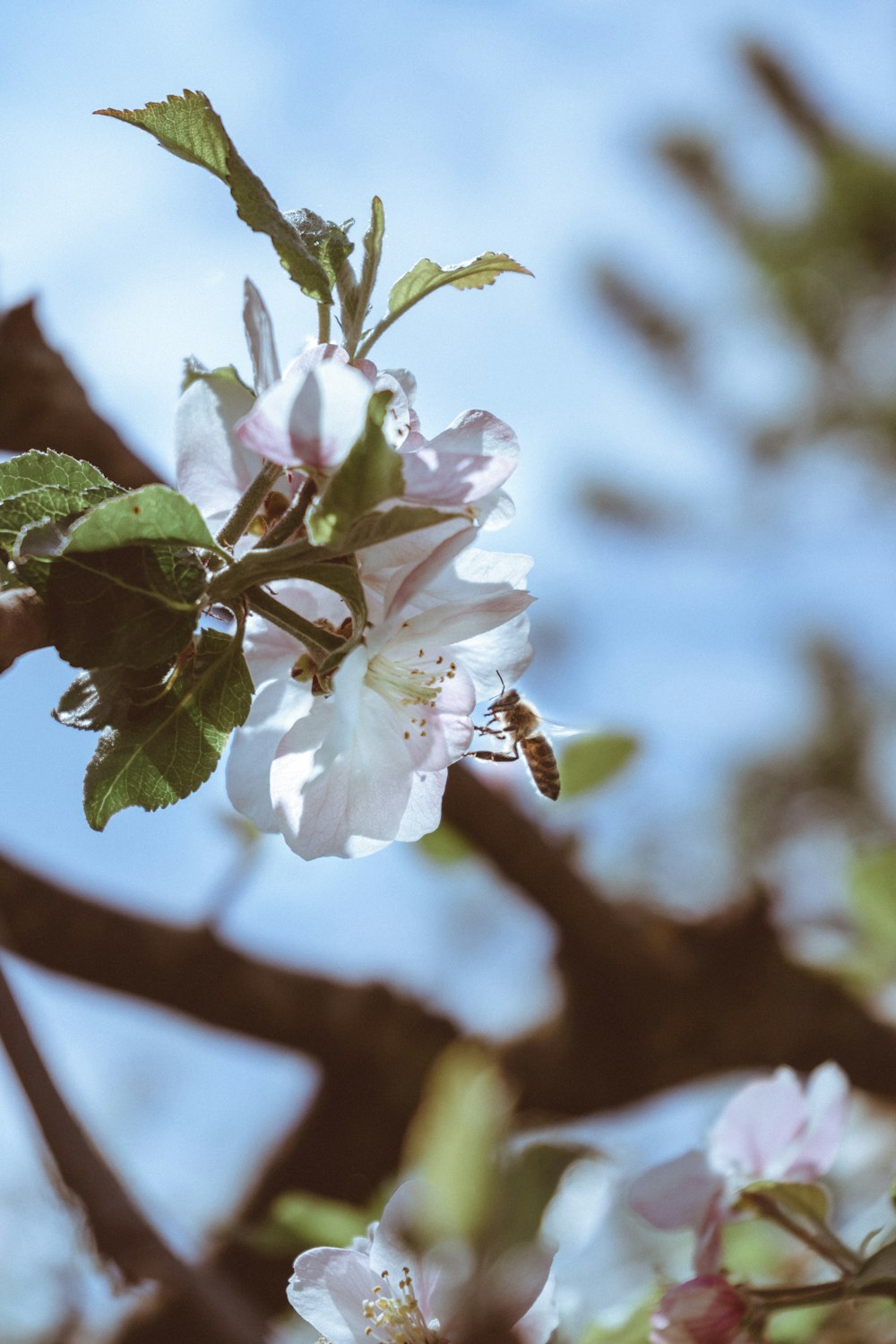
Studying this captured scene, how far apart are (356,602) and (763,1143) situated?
339mm

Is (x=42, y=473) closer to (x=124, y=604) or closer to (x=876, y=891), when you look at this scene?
(x=124, y=604)

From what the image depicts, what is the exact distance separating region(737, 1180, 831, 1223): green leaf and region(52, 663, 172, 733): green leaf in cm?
28

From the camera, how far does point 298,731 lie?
322 millimetres

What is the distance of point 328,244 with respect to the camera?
31cm

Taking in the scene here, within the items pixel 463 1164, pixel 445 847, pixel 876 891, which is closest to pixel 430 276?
pixel 463 1164

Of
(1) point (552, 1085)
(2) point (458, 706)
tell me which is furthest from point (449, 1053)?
(2) point (458, 706)

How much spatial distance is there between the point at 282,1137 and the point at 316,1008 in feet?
0.65

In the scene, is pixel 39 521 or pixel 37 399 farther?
pixel 37 399

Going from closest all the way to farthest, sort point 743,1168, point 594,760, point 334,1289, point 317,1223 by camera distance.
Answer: point 334,1289, point 743,1168, point 317,1223, point 594,760

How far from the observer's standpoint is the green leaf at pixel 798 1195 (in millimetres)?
412

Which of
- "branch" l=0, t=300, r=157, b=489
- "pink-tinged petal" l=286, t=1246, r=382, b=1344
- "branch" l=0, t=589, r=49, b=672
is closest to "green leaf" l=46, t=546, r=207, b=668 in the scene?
"branch" l=0, t=589, r=49, b=672

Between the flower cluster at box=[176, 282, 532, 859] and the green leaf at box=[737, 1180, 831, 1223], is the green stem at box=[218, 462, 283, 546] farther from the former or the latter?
the green leaf at box=[737, 1180, 831, 1223]

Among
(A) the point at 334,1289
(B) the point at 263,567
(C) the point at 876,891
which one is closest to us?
(B) the point at 263,567

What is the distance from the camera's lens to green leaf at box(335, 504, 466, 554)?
0.26 meters
